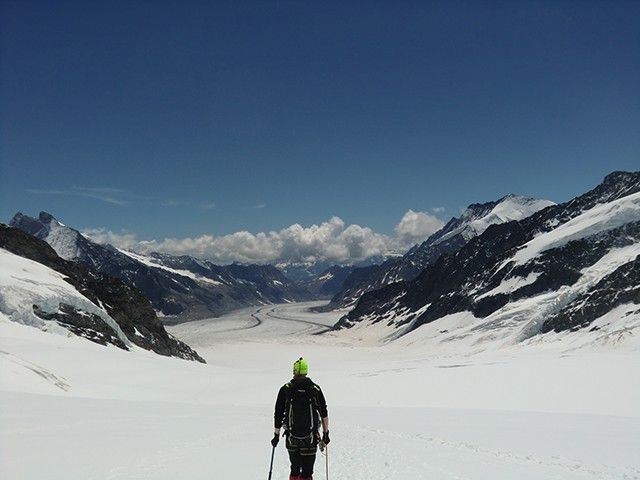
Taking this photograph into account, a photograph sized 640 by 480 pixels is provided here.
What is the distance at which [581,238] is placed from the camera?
129375 mm

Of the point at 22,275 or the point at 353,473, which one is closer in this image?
the point at 353,473

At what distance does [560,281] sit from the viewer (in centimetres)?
12162

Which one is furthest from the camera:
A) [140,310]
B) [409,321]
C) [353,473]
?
[409,321]

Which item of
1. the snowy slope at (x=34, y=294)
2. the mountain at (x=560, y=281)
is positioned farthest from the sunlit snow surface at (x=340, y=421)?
the mountain at (x=560, y=281)

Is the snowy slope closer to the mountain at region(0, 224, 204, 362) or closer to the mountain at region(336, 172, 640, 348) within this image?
the mountain at region(0, 224, 204, 362)

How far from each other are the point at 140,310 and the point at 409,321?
12642 centimetres

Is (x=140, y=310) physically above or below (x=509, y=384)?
above

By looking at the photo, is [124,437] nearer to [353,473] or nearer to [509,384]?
[353,473]

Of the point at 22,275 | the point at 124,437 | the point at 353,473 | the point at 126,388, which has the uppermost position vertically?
the point at 22,275

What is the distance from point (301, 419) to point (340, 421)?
1594 cm

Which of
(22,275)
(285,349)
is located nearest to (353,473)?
(22,275)

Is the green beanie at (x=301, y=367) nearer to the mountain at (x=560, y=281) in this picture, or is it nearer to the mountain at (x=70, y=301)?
the mountain at (x=70, y=301)

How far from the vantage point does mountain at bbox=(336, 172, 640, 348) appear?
93.3 m

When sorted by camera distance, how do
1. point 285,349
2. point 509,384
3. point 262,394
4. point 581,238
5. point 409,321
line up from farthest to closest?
1. point 409,321
2. point 285,349
3. point 581,238
4. point 262,394
5. point 509,384
